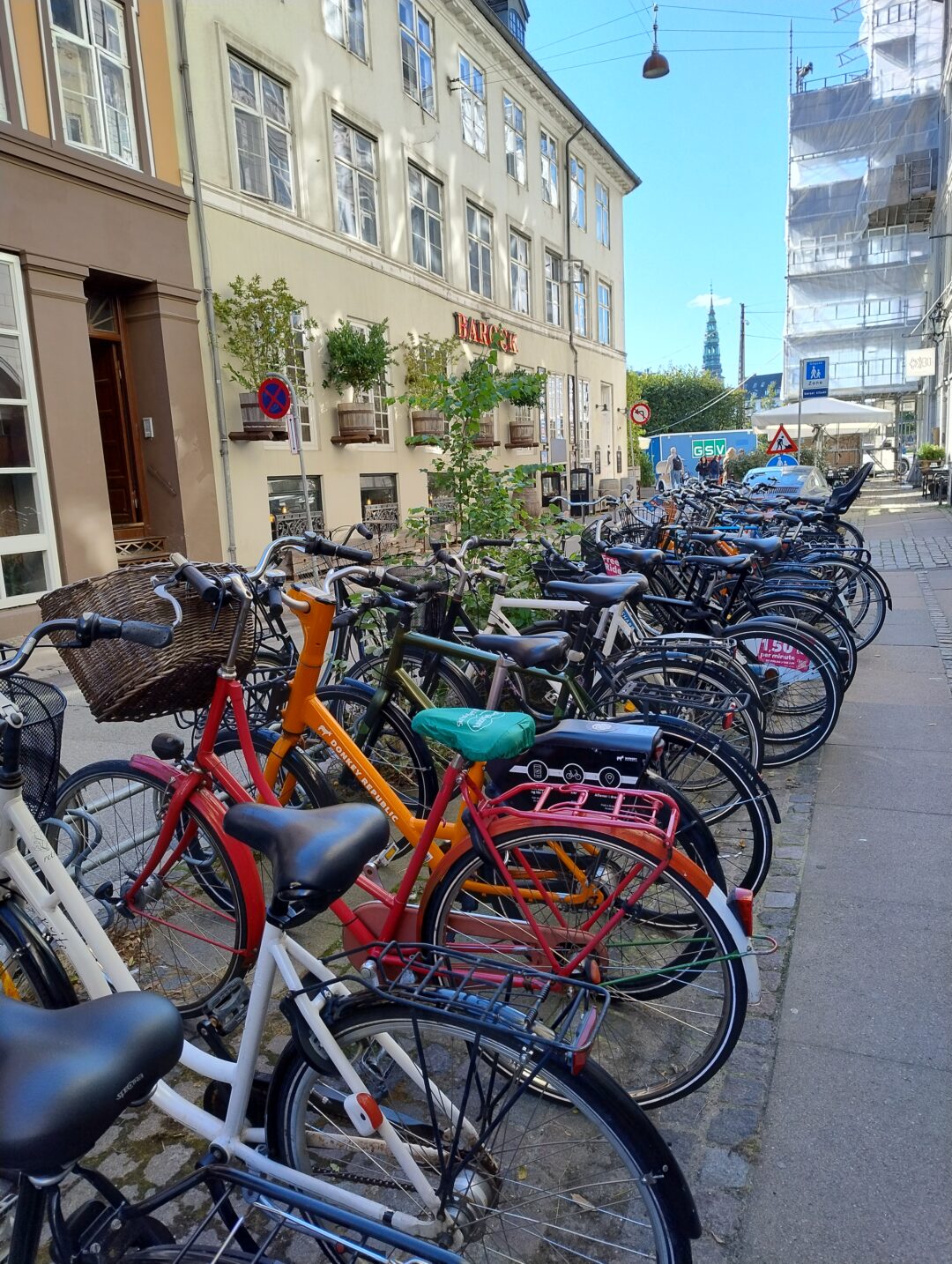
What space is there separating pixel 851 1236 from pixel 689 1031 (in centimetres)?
67

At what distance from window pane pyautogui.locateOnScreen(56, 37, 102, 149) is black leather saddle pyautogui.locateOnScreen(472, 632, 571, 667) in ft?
30.4

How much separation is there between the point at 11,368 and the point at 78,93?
3.24 metres

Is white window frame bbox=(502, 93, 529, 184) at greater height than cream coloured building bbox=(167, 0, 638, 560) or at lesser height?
greater

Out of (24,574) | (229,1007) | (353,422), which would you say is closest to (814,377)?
(353,422)

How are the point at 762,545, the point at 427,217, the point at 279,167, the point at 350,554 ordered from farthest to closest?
the point at 427,217, the point at 279,167, the point at 762,545, the point at 350,554

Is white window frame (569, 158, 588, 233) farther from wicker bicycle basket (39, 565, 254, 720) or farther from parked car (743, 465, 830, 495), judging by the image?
wicker bicycle basket (39, 565, 254, 720)

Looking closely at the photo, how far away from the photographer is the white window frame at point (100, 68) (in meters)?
9.05

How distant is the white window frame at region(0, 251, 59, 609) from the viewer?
874 centimetres

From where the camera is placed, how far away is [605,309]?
27.9 meters

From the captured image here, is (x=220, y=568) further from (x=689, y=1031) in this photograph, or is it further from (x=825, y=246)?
(x=825, y=246)

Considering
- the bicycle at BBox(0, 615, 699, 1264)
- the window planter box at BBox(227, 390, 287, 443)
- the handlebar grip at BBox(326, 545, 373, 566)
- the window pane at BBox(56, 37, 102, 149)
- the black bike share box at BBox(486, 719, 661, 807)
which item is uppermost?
the window pane at BBox(56, 37, 102, 149)

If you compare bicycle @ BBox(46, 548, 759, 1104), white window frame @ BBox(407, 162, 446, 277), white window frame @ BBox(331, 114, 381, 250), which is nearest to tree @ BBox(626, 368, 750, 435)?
white window frame @ BBox(407, 162, 446, 277)

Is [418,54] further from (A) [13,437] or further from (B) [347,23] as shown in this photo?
(A) [13,437]

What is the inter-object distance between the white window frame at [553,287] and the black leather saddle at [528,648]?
72.0 feet
